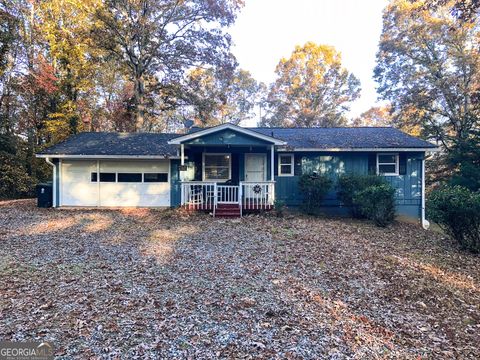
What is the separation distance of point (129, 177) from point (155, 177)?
3.91 ft

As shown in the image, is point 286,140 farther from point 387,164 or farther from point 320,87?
Result: point 320,87

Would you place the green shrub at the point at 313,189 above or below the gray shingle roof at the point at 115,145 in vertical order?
below

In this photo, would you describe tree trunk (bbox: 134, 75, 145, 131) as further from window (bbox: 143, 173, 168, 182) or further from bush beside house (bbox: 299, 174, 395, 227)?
bush beside house (bbox: 299, 174, 395, 227)

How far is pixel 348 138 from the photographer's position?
1385 centimetres

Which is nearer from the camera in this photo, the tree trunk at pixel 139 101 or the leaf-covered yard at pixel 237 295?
the leaf-covered yard at pixel 237 295

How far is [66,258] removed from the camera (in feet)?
20.3

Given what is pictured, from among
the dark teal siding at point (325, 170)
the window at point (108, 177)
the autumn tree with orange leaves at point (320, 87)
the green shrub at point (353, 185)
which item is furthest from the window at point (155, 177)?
the autumn tree with orange leaves at point (320, 87)

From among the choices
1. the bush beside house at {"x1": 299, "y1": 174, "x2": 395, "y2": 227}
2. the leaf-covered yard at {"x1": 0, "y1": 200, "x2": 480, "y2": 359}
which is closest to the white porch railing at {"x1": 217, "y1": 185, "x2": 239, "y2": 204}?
the bush beside house at {"x1": 299, "y1": 174, "x2": 395, "y2": 227}

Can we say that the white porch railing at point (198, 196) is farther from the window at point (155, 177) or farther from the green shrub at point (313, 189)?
the green shrub at point (313, 189)

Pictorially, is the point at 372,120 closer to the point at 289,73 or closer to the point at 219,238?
the point at 289,73

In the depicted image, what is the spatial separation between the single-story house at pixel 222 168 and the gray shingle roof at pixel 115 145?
0.04 m

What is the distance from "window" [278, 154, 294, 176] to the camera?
43.3 feet

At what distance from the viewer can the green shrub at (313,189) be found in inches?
464

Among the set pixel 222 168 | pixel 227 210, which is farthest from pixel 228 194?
pixel 222 168
